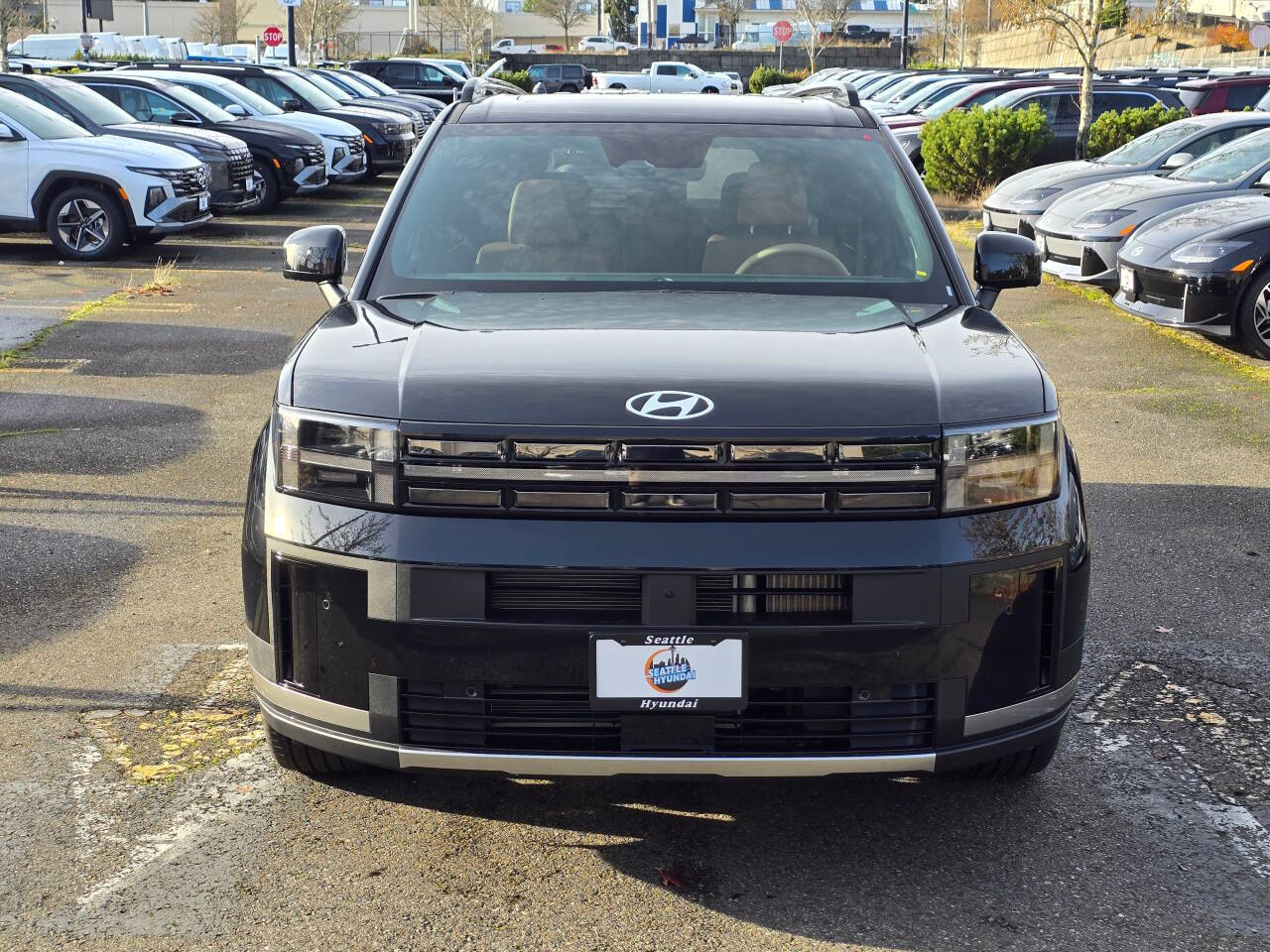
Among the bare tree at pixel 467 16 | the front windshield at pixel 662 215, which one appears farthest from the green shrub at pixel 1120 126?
the bare tree at pixel 467 16

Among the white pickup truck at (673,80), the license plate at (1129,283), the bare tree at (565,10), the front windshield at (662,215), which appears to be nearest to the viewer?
the front windshield at (662,215)

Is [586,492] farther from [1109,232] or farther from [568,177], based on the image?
[1109,232]

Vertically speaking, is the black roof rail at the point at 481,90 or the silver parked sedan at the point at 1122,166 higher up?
the black roof rail at the point at 481,90

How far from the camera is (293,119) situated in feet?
72.9

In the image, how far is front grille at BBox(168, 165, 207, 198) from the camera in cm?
1527

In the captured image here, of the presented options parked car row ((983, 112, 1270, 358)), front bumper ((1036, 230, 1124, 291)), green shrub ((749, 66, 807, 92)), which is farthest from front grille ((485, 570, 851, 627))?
green shrub ((749, 66, 807, 92))

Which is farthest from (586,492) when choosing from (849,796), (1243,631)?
(1243,631)

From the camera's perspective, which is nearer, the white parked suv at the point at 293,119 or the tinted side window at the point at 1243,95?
the tinted side window at the point at 1243,95

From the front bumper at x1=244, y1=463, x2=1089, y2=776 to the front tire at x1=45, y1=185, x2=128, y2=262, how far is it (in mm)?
12963

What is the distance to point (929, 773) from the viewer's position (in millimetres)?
3246

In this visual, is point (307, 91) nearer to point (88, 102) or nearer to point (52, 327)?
point (88, 102)

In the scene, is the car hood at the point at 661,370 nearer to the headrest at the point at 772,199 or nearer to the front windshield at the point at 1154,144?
the headrest at the point at 772,199

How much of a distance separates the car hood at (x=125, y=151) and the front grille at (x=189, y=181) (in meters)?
0.06

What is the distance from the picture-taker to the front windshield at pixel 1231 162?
1312 cm
